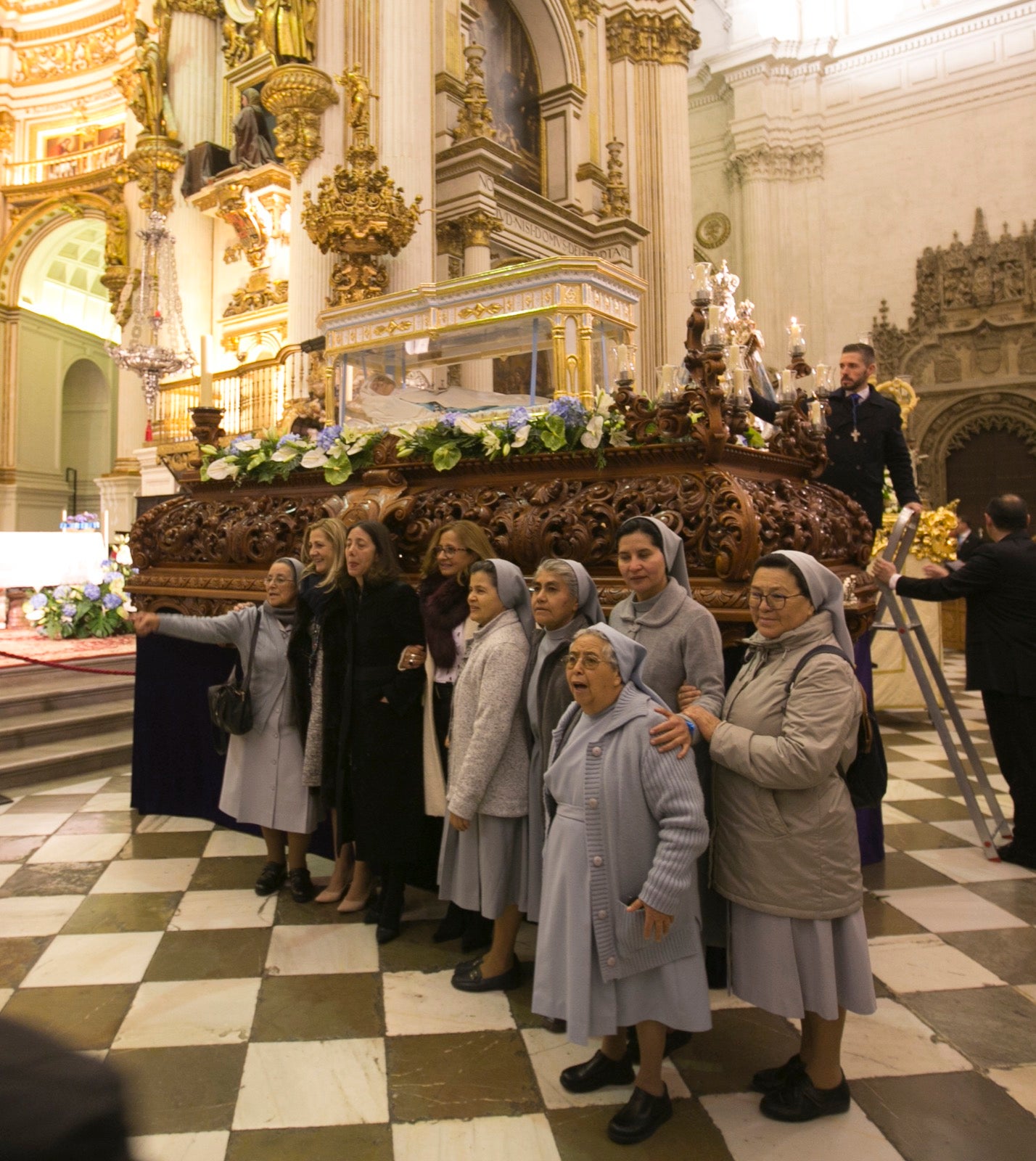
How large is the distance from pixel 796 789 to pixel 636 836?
0.41 meters

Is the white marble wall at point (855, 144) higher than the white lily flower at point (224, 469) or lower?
higher

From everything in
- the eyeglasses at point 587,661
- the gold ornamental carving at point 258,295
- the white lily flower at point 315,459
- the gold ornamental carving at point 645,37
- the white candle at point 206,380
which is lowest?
the eyeglasses at point 587,661

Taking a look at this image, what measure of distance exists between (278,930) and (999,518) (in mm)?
3847

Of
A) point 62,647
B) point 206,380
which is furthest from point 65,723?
point 206,380

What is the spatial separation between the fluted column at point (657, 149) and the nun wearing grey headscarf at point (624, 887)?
1389cm

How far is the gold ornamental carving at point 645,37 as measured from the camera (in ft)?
51.4

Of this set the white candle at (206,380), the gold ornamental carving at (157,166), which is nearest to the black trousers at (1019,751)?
the white candle at (206,380)

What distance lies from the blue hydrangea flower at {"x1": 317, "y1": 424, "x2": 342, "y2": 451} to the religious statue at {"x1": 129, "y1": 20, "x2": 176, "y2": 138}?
1110 cm

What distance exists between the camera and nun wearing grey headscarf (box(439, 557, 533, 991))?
2.85m

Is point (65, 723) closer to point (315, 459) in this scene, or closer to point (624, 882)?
point (315, 459)

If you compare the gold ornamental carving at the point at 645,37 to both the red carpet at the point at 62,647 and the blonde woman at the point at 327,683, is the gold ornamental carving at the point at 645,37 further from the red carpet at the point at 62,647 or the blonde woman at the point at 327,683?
the blonde woman at the point at 327,683

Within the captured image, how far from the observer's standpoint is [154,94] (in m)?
13.1

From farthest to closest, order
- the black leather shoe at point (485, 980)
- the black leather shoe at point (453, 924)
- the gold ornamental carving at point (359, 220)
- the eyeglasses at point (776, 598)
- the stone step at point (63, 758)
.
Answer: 1. the gold ornamental carving at point (359, 220)
2. the stone step at point (63, 758)
3. the black leather shoe at point (453, 924)
4. the black leather shoe at point (485, 980)
5. the eyeglasses at point (776, 598)

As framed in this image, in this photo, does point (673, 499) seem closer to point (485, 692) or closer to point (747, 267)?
point (485, 692)
